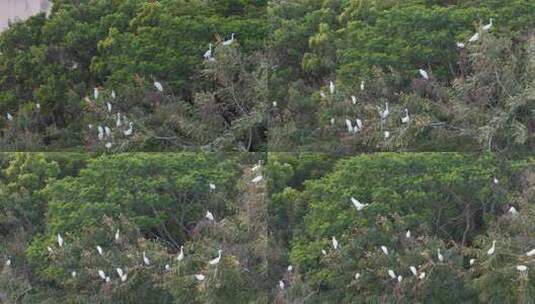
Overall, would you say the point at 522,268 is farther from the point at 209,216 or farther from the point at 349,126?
the point at 209,216

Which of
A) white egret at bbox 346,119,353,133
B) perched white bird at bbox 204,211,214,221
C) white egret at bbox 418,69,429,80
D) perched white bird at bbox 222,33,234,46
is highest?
perched white bird at bbox 222,33,234,46

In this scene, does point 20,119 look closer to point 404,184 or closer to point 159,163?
point 159,163

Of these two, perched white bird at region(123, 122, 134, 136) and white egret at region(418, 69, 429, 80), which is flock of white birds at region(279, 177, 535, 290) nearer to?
white egret at region(418, 69, 429, 80)

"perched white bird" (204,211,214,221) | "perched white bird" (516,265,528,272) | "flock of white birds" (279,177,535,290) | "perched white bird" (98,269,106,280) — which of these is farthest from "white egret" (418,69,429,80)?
"perched white bird" (98,269,106,280)

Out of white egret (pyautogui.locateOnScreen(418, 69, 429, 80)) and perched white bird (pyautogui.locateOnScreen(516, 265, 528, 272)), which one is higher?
white egret (pyautogui.locateOnScreen(418, 69, 429, 80))

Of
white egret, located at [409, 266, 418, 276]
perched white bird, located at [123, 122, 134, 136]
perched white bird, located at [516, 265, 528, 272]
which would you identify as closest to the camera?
perched white bird, located at [516, 265, 528, 272]

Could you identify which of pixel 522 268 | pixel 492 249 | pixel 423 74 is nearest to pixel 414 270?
pixel 492 249

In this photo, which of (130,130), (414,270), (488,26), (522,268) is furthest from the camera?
(130,130)

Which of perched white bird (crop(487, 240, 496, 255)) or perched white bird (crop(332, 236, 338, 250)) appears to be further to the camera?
perched white bird (crop(332, 236, 338, 250))

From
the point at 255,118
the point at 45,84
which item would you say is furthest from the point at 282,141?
the point at 45,84

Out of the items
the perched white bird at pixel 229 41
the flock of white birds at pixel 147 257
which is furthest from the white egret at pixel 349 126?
the perched white bird at pixel 229 41

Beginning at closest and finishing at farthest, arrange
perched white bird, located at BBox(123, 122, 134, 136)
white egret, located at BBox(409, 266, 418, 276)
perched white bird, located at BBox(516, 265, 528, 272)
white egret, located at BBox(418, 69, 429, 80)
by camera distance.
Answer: perched white bird, located at BBox(516, 265, 528, 272), white egret, located at BBox(409, 266, 418, 276), white egret, located at BBox(418, 69, 429, 80), perched white bird, located at BBox(123, 122, 134, 136)

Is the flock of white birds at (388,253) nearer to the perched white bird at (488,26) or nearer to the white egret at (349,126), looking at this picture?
the white egret at (349,126)
